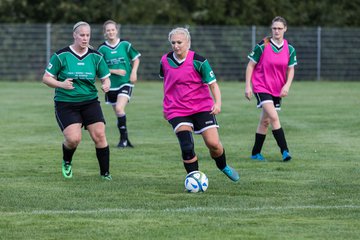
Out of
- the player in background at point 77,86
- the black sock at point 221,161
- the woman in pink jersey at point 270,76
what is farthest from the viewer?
the woman in pink jersey at point 270,76

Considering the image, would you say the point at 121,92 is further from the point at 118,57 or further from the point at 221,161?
the point at 221,161

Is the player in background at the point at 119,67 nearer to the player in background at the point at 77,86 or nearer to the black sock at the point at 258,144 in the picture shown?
the black sock at the point at 258,144

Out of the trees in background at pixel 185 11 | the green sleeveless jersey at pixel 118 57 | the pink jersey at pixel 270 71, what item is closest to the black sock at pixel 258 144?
the pink jersey at pixel 270 71

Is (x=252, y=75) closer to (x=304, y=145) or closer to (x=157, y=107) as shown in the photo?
(x=304, y=145)

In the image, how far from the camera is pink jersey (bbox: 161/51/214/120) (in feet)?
33.3

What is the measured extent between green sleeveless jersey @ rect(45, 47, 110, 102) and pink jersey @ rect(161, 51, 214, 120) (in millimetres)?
1015

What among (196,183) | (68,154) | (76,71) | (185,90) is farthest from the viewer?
(68,154)

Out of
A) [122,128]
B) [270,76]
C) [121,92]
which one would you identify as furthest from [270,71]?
[121,92]

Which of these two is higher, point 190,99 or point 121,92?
point 190,99

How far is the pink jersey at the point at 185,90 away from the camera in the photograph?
10164mm

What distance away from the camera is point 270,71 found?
13.3 m

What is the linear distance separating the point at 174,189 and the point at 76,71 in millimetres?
1786

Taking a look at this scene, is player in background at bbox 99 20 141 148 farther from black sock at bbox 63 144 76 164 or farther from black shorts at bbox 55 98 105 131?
black shorts at bbox 55 98 105 131

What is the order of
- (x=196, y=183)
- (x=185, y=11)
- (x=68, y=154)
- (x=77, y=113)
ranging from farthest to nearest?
1. (x=185, y=11)
2. (x=68, y=154)
3. (x=77, y=113)
4. (x=196, y=183)
